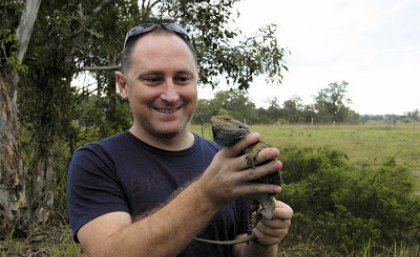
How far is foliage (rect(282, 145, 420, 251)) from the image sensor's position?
596 cm

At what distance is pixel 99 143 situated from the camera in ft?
6.84

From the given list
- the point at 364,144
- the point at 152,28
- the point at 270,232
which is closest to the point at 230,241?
the point at 270,232

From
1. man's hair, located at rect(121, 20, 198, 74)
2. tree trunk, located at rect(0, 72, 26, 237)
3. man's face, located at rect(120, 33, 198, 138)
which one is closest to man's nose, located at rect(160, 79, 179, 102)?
man's face, located at rect(120, 33, 198, 138)

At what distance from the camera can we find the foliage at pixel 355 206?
5965mm

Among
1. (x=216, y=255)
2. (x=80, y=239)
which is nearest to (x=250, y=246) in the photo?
(x=216, y=255)

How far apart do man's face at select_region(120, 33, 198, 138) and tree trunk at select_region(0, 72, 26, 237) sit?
188 inches

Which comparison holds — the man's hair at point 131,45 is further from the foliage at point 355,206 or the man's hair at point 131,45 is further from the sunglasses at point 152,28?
the foliage at point 355,206

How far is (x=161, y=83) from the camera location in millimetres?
2100

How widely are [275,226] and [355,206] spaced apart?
481 cm

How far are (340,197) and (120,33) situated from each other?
446 centimetres

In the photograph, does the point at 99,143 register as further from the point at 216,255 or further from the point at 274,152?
the point at 274,152

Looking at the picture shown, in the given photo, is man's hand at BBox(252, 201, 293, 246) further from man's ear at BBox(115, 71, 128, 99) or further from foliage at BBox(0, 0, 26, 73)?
foliage at BBox(0, 0, 26, 73)

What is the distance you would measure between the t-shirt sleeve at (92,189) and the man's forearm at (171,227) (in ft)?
0.78

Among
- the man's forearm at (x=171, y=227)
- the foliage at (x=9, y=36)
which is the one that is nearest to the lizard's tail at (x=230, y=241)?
the man's forearm at (x=171, y=227)
